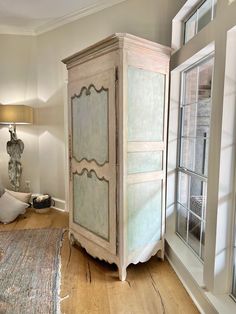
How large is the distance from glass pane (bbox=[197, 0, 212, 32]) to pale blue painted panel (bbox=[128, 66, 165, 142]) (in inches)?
20.1

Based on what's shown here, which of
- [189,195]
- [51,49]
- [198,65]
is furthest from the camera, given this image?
[51,49]

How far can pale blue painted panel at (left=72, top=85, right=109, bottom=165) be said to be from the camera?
201 cm

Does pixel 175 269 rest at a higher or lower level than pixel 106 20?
lower

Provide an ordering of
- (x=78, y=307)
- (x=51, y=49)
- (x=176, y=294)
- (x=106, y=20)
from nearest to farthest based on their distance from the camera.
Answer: (x=78, y=307), (x=176, y=294), (x=106, y=20), (x=51, y=49)

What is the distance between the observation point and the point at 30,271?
2.08 m

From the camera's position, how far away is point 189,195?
221 centimetres

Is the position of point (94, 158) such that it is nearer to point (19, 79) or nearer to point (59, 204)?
point (59, 204)

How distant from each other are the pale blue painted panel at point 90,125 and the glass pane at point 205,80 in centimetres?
82

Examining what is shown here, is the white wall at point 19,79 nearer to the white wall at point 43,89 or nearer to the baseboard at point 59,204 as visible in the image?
the white wall at point 43,89

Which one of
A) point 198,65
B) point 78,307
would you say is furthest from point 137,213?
point 198,65

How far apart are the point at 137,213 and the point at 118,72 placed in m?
1.18

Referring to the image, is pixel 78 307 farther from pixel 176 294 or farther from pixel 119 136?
pixel 119 136

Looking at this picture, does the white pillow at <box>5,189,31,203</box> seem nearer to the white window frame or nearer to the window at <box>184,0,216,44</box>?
the white window frame

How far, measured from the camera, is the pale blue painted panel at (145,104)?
6.27 feet
